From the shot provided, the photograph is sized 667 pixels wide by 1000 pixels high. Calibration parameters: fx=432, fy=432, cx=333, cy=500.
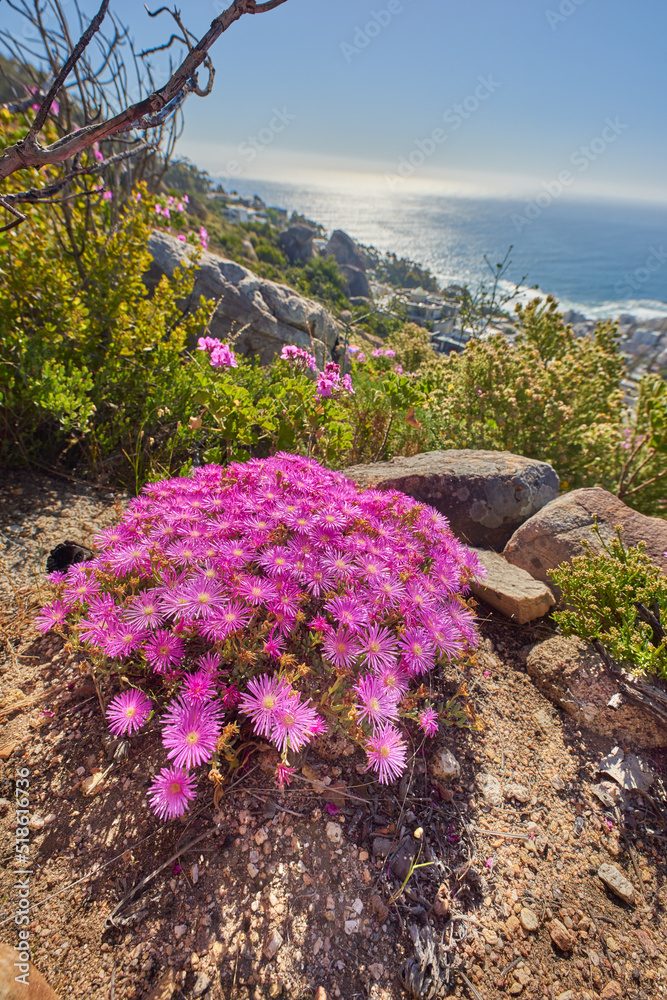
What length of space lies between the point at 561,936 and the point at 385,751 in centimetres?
90

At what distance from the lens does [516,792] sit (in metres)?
1.81

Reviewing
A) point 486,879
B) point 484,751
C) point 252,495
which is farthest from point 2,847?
point 484,751

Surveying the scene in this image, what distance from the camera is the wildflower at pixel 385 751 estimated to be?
4.30 feet

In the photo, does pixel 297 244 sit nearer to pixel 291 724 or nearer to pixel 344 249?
pixel 344 249

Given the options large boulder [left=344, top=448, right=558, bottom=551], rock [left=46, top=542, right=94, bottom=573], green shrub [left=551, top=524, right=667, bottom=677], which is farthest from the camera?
large boulder [left=344, top=448, right=558, bottom=551]

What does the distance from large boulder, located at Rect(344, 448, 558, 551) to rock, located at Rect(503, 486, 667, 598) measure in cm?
26

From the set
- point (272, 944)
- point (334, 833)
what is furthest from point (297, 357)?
point (272, 944)

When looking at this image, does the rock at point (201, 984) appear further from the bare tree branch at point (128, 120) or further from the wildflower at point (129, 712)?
the bare tree branch at point (128, 120)

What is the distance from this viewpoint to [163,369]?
361cm

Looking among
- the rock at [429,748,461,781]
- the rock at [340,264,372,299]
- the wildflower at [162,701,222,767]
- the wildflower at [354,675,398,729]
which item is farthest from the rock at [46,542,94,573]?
the rock at [340,264,372,299]

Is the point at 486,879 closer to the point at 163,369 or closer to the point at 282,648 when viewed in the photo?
the point at 282,648

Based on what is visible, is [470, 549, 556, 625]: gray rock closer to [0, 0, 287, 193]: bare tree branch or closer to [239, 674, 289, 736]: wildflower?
[239, 674, 289, 736]: wildflower

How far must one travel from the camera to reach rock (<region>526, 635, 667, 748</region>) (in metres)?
1.97

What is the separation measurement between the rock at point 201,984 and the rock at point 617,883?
1.39 meters
